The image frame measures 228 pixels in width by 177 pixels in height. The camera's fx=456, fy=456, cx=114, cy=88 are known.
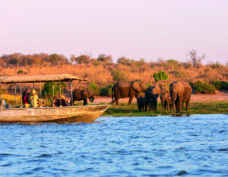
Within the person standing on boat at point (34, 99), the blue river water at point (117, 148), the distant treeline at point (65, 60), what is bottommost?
the blue river water at point (117, 148)

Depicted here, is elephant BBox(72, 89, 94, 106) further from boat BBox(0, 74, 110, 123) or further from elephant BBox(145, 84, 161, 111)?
boat BBox(0, 74, 110, 123)

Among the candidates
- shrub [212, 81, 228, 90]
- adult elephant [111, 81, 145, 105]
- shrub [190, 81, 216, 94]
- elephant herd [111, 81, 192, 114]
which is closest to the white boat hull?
elephant herd [111, 81, 192, 114]

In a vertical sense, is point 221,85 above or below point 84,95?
above

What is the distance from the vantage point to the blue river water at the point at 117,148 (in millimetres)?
12305

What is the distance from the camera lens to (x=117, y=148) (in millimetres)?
15992

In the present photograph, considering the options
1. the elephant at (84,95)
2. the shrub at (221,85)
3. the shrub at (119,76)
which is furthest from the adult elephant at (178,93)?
the shrub at (119,76)

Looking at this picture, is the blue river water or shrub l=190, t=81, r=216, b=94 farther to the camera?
shrub l=190, t=81, r=216, b=94

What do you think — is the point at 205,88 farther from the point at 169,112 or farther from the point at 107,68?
the point at 107,68

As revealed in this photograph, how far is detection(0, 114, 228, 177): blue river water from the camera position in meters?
12.3

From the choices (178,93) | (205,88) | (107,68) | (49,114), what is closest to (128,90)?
(178,93)

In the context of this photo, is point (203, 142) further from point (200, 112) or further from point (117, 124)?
point (200, 112)

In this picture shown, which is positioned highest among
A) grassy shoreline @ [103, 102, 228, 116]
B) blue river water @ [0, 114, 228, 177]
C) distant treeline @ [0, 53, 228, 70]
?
distant treeline @ [0, 53, 228, 70]

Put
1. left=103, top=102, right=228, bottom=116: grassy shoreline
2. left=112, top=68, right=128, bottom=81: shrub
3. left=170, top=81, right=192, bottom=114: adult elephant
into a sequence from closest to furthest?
left=103, top=102, right=228, bottom=116: grassy shoreline, left=170, top=81, right=192, bottom=114: adult elephant, left=112, top=68, right=128, bottom=81: shrub

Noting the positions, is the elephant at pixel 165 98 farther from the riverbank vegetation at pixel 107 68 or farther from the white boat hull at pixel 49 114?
the riverbank vegetation at pixel 107 68
